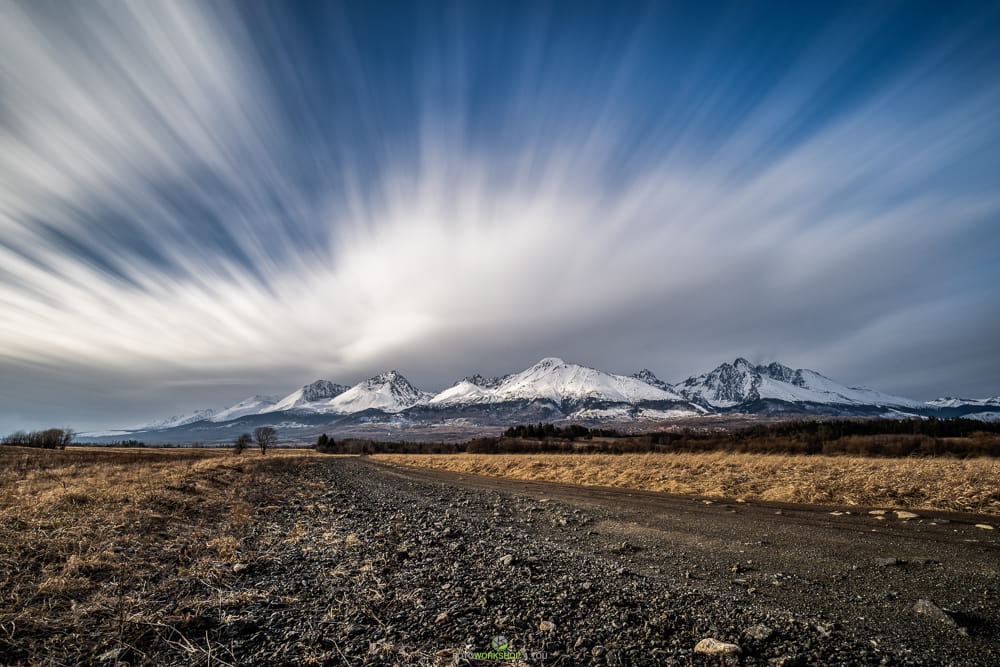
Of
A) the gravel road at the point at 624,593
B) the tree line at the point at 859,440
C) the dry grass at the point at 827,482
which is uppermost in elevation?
the gravel road at the point at 624,593

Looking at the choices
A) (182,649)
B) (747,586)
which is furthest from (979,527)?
(182,649)

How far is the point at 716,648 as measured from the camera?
444 centimetres

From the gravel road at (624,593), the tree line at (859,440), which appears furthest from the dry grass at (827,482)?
the tree line at (859,440)

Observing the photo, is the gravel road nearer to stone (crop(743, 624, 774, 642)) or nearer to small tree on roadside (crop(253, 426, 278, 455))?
stone (crop(743, 624, 774, 642))

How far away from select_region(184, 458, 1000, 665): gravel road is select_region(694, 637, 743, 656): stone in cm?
2

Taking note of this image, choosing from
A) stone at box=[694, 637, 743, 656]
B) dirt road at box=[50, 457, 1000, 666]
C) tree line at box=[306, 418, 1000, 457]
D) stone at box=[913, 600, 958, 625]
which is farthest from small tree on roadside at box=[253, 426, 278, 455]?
stone at box=[913, 600, 958, 625]

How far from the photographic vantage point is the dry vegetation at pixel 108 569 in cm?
471

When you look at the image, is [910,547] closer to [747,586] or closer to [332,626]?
[747,586]

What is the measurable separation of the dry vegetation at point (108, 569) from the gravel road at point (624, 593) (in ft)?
1.79

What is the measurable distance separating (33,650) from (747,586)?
9716 mm

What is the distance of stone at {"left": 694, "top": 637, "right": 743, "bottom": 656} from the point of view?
4391mm

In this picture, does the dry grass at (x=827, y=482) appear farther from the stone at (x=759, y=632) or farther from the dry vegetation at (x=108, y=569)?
the dry vegetation at (x=108, y=569)

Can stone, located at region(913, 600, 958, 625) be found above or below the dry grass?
above

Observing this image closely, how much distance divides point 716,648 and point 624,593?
2096 mm
